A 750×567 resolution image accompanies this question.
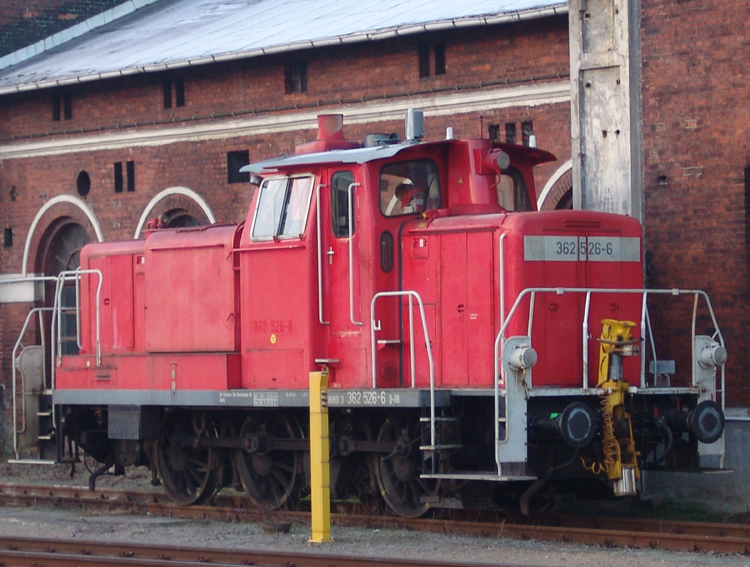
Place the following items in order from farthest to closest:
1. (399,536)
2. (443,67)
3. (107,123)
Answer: (107,123) → (443,67) → (399,536)

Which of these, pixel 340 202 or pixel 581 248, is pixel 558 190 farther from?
pixel 340 202

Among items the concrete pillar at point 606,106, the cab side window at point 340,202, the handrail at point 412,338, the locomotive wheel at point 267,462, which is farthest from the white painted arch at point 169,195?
the handrail at point 412,338

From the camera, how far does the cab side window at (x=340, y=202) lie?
36.3ft

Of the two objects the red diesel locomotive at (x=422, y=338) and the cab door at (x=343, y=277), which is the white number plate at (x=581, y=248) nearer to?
the red diesel locomotive at (x=422, y=338)

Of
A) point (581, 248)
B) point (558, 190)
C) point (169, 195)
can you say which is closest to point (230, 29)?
point (169, 195)

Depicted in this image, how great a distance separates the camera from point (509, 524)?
10.9 meters

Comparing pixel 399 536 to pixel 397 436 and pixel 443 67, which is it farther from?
pixel 443 67

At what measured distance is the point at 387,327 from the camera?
11047 mm

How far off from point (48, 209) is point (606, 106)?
35.3 ft

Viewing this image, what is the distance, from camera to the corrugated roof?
15.8m

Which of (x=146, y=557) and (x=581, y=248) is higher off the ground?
(x=581, y=248)

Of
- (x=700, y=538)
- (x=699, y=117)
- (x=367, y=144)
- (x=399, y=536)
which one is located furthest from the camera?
(x=699, y=117)

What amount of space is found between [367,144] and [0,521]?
5306mm

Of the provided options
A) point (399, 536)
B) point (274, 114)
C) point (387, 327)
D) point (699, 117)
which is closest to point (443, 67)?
point (274, 114)
